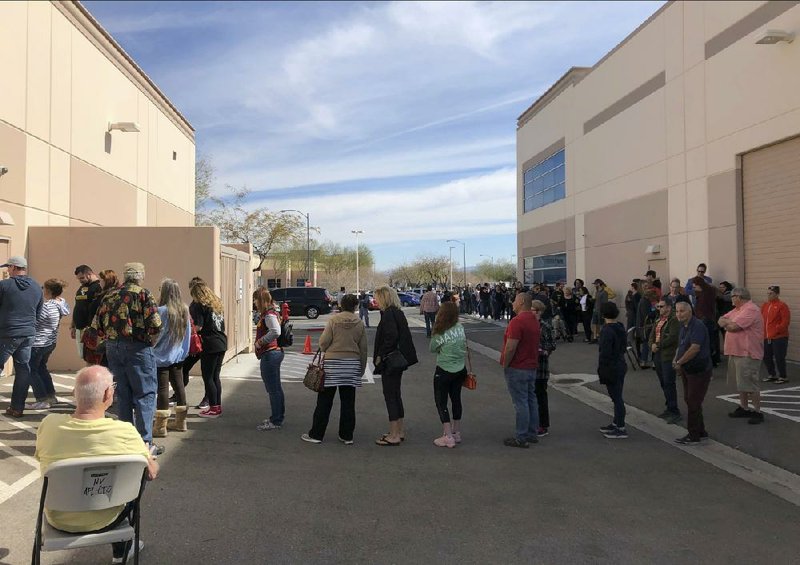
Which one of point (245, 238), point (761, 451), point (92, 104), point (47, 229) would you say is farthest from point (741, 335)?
point (245, 238)

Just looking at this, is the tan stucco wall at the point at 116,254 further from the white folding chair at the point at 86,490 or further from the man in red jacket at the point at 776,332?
the man in red jacket at the point at 776,332

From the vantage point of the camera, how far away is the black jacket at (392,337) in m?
6.38

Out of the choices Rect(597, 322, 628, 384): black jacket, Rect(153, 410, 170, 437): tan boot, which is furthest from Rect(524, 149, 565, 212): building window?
Rect(153, 410, 170, 437): tan boot

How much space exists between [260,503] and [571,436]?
12.6 ft

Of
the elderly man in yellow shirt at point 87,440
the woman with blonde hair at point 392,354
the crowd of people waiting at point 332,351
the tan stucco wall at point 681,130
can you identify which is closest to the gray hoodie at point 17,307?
the crowd of people waiting at point 332,351

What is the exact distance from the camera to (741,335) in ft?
24.6

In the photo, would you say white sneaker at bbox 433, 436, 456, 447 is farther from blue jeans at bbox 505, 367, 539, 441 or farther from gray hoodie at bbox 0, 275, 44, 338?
gray hoodie at bbox 0, 275, 44, 338

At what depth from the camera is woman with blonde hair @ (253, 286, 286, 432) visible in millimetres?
6941

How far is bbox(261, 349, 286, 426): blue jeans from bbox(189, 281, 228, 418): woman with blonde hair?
736mm

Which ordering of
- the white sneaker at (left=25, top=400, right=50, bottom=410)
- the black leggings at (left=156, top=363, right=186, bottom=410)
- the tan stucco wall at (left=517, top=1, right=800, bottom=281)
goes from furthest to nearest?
the tan stucco wall at (left=517, top=1, right=800, bottom=281) < the white sneaker at (left=25, top=400, right=50, bottom=410) < the black leggings at (left=156, top=363, right=186, bottom=410)

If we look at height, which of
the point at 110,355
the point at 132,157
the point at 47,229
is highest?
the point at 132,157

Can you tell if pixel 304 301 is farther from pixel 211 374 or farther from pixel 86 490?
pixel 86 490

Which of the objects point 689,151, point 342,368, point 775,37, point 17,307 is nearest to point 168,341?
point 342,368

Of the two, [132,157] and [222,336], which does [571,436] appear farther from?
[132,157]
